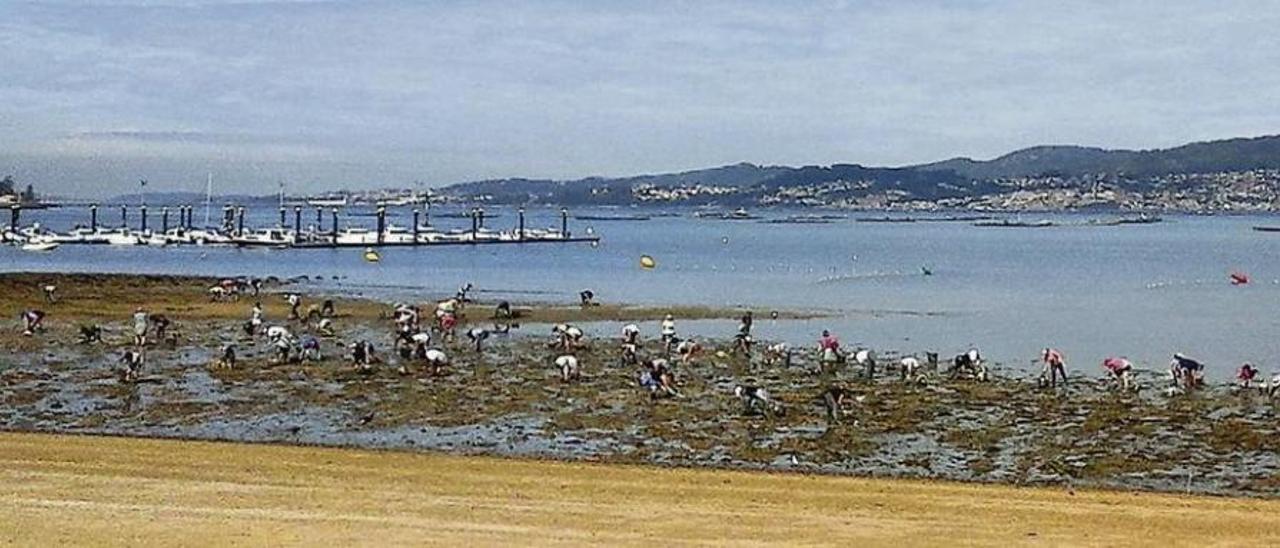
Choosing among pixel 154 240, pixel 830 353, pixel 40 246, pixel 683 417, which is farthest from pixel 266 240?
pixel 683 417

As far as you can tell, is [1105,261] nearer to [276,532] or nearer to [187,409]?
[187,409]

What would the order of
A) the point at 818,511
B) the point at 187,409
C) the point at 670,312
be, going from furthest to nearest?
the point at 670,312, the point at 187,409, the point at 818,511

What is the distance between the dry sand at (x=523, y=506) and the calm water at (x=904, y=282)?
1647 cm

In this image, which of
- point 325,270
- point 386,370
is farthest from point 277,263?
point 386,370

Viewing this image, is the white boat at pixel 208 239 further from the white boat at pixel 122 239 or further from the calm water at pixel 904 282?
the calm water at pixel 904 282

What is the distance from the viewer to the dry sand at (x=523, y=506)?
13.6 m

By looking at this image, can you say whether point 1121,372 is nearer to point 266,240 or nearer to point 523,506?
point 523,506

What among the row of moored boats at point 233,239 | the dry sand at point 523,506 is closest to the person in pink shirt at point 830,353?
the dry sand at point 523,506

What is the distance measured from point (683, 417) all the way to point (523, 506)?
831 cm

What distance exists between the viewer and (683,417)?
2325cm

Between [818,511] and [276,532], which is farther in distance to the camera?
[818,511]

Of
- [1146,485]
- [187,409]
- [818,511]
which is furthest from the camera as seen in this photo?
[187,409]

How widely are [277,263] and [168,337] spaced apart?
52.2 metres

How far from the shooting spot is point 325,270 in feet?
258
